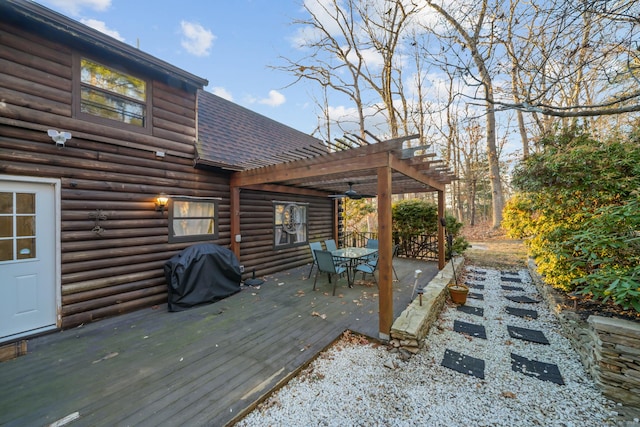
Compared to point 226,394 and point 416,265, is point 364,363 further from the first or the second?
point 416,265

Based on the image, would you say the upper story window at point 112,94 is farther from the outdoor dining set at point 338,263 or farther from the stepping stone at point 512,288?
the stepping stone at point 512,288

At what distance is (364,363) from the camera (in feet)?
9.23

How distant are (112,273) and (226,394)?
2.96 meters

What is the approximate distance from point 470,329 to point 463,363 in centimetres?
101

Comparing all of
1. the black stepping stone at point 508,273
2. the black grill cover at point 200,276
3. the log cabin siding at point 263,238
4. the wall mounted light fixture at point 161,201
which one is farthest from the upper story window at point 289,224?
the black stepping stone at point 508,273

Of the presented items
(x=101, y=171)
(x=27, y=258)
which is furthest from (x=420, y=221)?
(x=27, y=258)

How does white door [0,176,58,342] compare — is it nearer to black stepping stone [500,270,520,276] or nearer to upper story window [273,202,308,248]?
upper story window [273,202,308,248]

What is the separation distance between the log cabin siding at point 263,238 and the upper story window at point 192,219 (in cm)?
77

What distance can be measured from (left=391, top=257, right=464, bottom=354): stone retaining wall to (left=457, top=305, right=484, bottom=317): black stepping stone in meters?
0.32

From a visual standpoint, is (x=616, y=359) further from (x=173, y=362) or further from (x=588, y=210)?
(x=173, y=362)

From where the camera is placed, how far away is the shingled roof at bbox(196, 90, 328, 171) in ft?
16.1

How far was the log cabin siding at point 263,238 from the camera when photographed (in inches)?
234

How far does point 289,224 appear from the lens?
718 cm

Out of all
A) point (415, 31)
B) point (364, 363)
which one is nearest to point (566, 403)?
point (364, 363)
